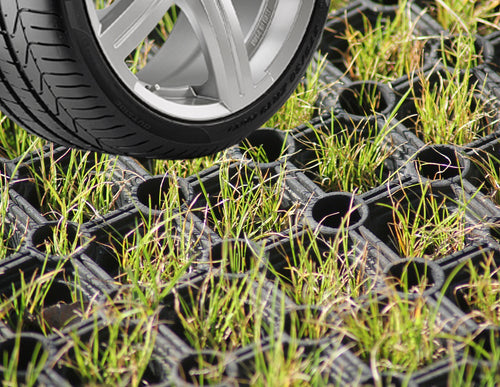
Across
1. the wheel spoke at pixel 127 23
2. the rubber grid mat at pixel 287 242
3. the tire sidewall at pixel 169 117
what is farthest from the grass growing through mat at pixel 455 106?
the wheel spoke at pixel 127 23

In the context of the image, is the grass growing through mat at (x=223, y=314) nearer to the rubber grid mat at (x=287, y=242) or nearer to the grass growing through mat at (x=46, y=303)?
the rubber grid mat at (x=287, y=242)

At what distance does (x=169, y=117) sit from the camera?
3.21 meters

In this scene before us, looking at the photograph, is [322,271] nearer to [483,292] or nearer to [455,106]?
[483,292]

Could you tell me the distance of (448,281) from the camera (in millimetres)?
3010

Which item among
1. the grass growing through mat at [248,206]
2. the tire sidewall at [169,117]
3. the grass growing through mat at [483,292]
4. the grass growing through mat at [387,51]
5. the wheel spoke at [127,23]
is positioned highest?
the wheel spoke at [127,23]

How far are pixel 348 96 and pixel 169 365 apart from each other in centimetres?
149

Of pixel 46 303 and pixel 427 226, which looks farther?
pixel 427 226

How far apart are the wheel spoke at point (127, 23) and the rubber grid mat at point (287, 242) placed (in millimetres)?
516

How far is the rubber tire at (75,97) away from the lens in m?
2.85

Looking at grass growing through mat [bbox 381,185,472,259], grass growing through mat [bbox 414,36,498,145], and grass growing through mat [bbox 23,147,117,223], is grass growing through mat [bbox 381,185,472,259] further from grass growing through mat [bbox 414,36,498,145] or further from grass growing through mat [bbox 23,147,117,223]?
grass growing through mat [bbox 23,147,117,223]

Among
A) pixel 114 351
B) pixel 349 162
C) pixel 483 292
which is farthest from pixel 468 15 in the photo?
pixel 114 351

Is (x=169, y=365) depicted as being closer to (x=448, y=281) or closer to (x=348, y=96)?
(x=448, y=281)

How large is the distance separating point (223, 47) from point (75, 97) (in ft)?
1.82

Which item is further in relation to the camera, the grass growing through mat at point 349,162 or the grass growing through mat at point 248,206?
the grass growing through mat at point 349,162
